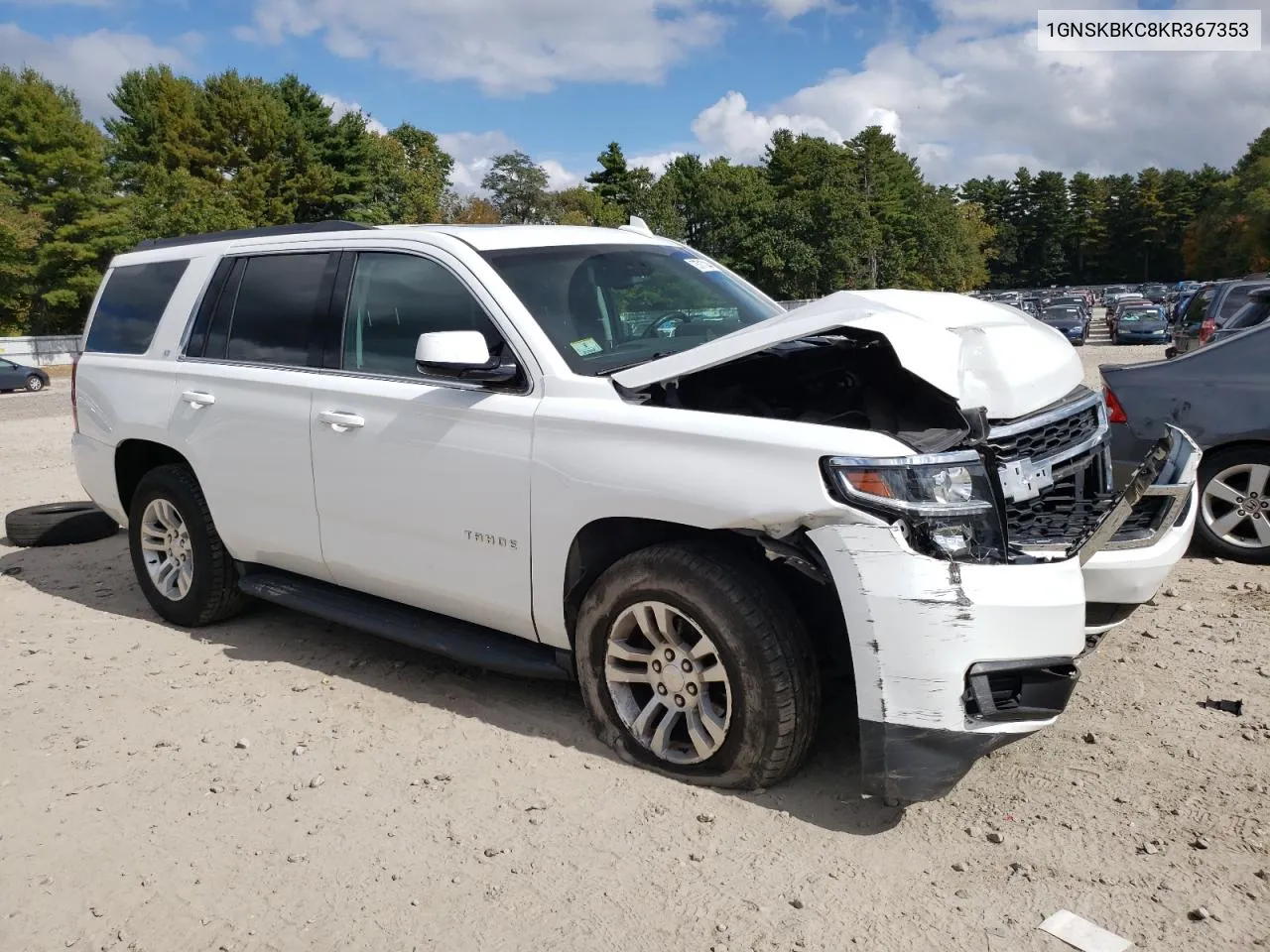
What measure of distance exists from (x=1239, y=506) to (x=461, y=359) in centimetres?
499

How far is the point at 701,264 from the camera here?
5.12 meters

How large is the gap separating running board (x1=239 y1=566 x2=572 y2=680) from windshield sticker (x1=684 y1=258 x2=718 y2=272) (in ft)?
6.63

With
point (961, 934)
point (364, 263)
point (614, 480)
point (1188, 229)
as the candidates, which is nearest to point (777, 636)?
point (614, 480)

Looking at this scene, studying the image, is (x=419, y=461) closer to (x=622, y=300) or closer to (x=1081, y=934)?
(x=622, y=300)

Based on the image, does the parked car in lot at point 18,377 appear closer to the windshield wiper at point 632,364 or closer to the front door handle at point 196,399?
the front door handle at point 196,399

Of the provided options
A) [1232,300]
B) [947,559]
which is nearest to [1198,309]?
[1232,300]

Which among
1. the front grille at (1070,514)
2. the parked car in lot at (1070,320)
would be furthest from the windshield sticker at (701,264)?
the parked car in lot at (1070,320)

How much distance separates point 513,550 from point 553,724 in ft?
2.67

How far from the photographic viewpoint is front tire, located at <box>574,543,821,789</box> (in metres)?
3.34

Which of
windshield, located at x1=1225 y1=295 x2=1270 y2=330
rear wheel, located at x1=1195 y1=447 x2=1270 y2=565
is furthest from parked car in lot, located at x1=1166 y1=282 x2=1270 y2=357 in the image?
rear wheel, located at x1=1195 y1=447 x2=1270 y2=565

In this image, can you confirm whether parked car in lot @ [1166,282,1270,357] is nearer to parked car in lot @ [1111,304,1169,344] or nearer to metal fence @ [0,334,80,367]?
parked car in lot @ [1111,304,1169,344]

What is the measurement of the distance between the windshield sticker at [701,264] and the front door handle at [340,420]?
1.75 m

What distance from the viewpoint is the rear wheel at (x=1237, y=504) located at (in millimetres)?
6176

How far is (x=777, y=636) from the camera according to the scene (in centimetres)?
332
